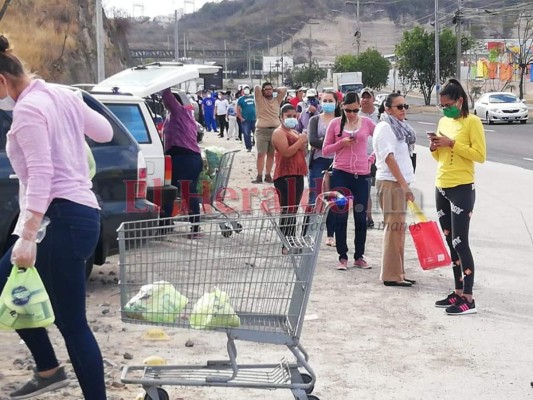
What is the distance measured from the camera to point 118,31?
68.9 m

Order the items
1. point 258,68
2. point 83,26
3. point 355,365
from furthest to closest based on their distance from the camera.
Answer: point 258,68 < point 83,26 < point 355,365

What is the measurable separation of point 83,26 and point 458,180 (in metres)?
50.7

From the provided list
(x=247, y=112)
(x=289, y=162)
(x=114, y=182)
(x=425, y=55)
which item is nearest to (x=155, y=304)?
(x=114, y=182)

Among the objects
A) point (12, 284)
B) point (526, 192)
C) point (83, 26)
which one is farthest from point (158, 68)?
point (83, 26)

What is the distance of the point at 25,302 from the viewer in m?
4.58

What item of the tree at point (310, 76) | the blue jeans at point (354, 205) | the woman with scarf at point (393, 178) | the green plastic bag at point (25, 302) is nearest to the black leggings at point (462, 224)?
the woman with scarf at point (393, 178)

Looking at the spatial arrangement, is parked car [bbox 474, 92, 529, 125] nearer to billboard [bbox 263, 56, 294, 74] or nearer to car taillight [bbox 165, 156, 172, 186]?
car taillight [bbox 165, 156, 172, 186]

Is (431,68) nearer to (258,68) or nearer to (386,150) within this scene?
(386,150)

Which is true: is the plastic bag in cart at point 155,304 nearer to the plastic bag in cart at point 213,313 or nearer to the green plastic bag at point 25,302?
the plastic bag in cart at point 213,313

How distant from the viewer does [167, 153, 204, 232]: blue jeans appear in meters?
11.2

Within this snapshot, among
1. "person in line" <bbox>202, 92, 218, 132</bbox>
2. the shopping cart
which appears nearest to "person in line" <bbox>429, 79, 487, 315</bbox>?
the shopping cart

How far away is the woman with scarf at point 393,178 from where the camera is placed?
862 centimetres

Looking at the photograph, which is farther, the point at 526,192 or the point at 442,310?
the point at 526,192

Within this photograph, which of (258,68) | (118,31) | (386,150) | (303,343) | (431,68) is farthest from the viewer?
(258,68)
